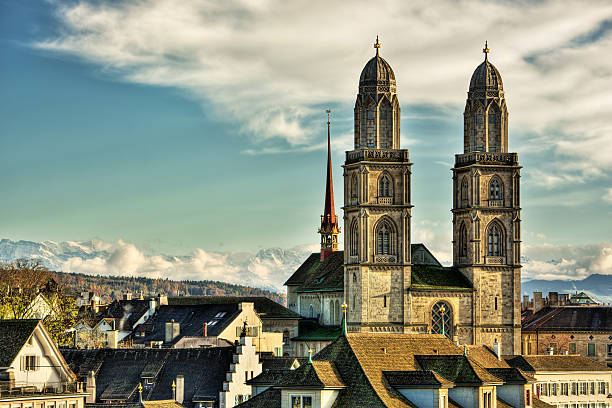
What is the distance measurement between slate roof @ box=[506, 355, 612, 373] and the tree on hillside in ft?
167

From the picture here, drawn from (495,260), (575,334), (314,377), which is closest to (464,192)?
(495,260)

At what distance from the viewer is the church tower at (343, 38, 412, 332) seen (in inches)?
6225

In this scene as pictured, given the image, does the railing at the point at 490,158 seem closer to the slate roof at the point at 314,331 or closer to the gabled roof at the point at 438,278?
the gabled roof at the point at 438,278

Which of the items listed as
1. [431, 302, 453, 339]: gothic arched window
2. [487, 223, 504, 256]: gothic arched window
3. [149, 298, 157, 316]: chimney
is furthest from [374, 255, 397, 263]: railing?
[149, 298, 157, 316]: chimney

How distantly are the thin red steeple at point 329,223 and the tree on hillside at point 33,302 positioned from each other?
1449 inches

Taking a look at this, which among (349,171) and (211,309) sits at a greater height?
(349,171)

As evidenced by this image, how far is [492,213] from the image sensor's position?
540 ft

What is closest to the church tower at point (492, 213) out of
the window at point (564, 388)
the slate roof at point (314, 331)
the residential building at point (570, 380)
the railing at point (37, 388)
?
the residential building at point (570, 380)

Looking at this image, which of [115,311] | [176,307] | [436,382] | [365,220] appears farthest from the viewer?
[115,311]

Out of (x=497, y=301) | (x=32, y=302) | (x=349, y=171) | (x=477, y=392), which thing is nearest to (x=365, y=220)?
(x=349, y=171)

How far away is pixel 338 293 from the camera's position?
16812cm

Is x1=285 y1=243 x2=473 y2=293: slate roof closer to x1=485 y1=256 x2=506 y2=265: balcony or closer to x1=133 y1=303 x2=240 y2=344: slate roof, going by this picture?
x1=485 y1=256 x2=506 y2=265: balcony

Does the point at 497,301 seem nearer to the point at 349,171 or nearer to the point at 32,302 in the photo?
the point at 349,171

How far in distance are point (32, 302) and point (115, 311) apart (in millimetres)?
25784
